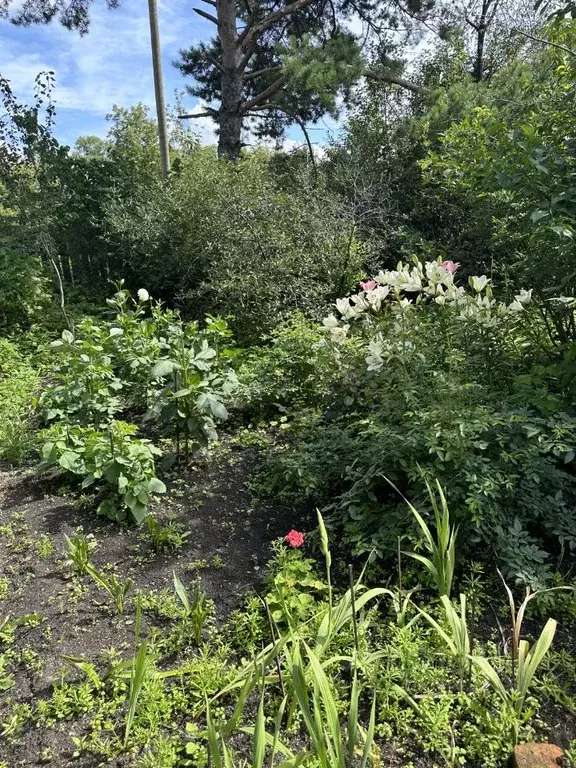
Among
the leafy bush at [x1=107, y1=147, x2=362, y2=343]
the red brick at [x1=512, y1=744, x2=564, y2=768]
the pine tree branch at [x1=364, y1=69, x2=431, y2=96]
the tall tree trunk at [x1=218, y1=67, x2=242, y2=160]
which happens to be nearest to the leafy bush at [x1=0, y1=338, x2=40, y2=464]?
the leafy bush at [x1=107, y1=147, x2=362, y2=343]

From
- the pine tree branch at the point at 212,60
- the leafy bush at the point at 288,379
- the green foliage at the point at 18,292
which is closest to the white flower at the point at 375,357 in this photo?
the leafy bush at the point at 288,379

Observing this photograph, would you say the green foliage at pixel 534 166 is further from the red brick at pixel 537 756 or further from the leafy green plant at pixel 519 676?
the red brick at pixel 537 756

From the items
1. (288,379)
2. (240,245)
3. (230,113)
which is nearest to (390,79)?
(230,113)

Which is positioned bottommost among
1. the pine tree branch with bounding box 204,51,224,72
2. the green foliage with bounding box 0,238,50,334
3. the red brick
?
the red brick

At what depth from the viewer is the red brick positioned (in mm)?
1334

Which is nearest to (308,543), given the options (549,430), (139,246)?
(549,430)

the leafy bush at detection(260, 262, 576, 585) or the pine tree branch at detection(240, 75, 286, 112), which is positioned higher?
the pine tree branch at detection(240, 75, 286, 112)

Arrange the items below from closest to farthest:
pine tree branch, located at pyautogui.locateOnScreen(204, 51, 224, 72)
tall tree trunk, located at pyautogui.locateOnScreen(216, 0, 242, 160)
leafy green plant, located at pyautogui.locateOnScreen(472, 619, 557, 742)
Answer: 1. leafy green plant, located at pyautogui.locateOnScreen(472, 619, 557, 742)
2. tall tree trunk, located at pyautogui.locateOnScreen(216, 0, 242, 160)
3. pine tree branch, located at pyautogui.locateOnScreen(204, 51, 224, 72)

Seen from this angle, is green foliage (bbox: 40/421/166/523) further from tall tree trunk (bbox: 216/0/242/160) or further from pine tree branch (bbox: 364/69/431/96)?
pine tree branch (bbox: 364/69/431/96)

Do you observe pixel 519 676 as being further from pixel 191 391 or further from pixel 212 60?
pixel 212 60

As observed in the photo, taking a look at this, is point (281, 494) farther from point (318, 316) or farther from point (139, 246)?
point (139, 246)

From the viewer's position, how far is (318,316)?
5.21m

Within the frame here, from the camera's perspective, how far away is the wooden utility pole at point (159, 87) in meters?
7.92

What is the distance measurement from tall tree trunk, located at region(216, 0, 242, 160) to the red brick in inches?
340
